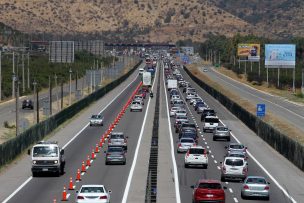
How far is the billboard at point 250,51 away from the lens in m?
194

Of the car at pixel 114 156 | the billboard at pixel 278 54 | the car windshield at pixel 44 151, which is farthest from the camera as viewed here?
the billboard at pixel 278 54

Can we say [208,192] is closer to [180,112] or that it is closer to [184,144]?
[184,144]

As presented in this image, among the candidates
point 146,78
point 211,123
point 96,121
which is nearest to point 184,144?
point 211,123

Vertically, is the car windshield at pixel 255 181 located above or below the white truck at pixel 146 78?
below

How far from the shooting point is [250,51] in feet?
643

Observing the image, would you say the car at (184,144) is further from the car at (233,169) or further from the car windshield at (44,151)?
the car windshield at (44,151)

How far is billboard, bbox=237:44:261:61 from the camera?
194375mm

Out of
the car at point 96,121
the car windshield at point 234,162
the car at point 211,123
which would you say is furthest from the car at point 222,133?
the car windshield at point 234,162

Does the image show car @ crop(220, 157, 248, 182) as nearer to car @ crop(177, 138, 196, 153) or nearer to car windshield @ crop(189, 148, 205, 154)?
car windshield @ crop(189, 148, 205, 154)

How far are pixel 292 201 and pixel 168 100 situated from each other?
9493 cm

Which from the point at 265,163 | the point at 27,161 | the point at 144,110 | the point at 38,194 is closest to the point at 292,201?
the point at 38,194

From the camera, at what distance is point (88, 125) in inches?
3585

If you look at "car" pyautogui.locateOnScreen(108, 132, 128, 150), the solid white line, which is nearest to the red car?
the solid white line

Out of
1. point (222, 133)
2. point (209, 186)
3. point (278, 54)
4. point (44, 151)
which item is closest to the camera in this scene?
point (209, 186)
